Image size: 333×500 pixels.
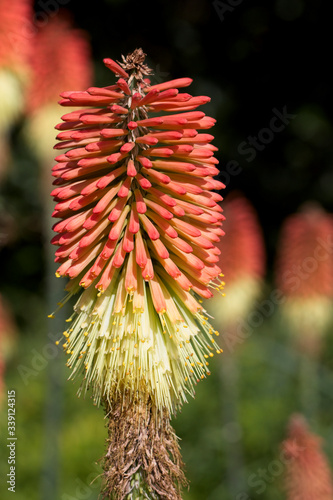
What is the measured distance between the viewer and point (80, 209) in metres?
2.24

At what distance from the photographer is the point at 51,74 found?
600 cm

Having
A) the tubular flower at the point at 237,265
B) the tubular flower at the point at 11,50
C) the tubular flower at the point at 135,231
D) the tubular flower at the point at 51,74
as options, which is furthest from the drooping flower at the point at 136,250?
the tubular flower at the point at 51,74

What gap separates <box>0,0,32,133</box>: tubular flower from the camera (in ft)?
15.1

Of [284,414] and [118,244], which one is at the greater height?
[118,244]

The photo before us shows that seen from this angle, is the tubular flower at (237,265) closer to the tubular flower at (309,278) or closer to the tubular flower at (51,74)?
the tubular flower at (309,278)

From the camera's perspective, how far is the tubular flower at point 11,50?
459 cm

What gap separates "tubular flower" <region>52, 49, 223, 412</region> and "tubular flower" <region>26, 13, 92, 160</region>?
13.2ft

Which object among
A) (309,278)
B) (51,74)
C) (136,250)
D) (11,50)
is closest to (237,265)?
(309,278)

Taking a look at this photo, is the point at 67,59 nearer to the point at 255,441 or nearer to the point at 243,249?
→ the point at 243,249

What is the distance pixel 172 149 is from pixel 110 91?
0.29 meters

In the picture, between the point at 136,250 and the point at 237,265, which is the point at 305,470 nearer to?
the point at 136,250

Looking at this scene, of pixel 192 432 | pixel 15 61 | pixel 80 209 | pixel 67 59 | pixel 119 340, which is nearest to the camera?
pixel 119 340

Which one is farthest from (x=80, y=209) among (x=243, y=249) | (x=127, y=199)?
(x=243, y=249)

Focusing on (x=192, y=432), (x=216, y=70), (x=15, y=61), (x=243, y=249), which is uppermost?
(x=216, y=70)
